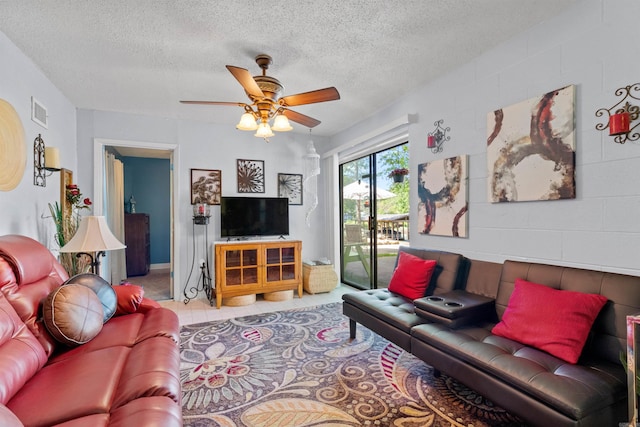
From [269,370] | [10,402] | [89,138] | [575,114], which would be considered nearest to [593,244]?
[575,114]

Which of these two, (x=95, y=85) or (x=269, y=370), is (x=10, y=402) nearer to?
(x=269, y=370)

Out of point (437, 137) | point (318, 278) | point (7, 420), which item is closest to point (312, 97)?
point (437, 137)

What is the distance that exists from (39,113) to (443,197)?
Answer: 3744mm

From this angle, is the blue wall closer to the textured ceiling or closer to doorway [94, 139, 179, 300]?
doorway [94, 139, 179, 300]

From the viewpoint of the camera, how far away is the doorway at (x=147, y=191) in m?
3.91

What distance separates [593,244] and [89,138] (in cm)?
511

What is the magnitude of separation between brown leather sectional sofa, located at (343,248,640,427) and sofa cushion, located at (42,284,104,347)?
6.17 ft

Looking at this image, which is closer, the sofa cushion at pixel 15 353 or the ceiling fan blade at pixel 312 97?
the sofa cushion at pixel 15 353

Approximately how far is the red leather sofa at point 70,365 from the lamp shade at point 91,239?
1.62ft

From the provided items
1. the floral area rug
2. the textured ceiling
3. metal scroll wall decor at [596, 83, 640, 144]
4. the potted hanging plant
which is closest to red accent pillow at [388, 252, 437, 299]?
the floral area rug

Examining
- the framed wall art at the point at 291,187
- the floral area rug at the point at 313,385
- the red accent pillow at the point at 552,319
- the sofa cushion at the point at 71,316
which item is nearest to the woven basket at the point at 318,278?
the framed wall art at the point at 291,187

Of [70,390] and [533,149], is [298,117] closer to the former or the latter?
[533,149]

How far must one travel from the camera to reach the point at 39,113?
2721mm

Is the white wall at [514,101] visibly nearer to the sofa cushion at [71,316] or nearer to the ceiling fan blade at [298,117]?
the sofa cushion at [71,316]
